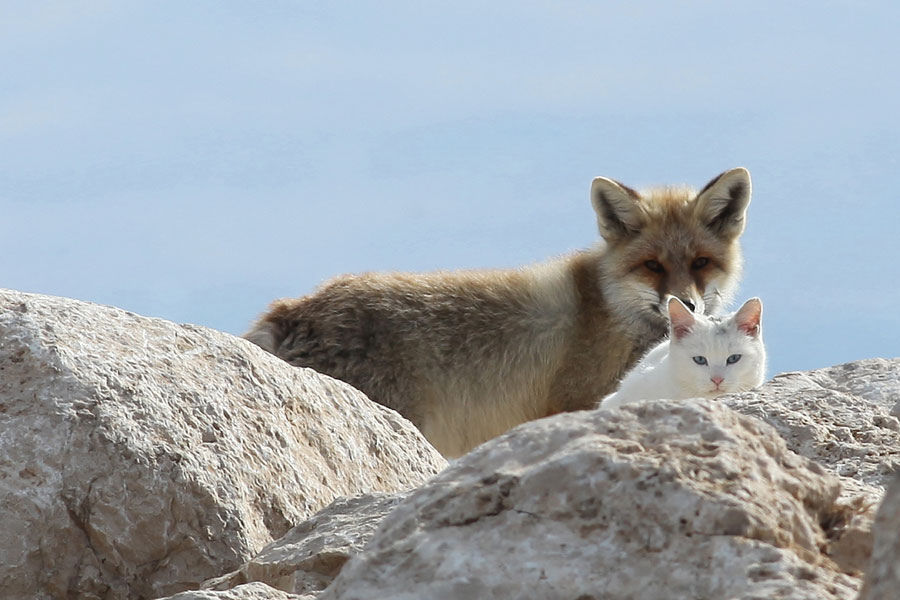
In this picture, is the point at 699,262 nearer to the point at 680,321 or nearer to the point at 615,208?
the point at 615,208

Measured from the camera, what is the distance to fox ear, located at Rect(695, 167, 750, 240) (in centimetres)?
1014

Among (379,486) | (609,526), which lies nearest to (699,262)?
(379,486)

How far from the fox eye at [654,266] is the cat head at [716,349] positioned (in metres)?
2.45

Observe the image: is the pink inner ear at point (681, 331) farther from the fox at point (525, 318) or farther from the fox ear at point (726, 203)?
the fox ear at point (726, 203)

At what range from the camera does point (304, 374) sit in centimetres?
621

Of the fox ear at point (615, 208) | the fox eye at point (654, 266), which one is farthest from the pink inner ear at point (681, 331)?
the fox ear at point (615, 208)

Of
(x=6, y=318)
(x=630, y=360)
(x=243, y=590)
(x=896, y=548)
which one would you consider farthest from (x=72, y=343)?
(x=630, y=360)

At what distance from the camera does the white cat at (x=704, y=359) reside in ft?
23.6

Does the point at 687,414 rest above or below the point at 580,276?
below

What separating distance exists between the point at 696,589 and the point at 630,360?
744 cm

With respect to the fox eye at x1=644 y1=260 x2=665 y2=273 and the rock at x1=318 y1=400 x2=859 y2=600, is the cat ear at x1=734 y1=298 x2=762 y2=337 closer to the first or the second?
the fox eye at x1=644 y1=260 x2=665 y2=273

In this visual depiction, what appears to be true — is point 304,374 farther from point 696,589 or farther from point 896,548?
point 896,548

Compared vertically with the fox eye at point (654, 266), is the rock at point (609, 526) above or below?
below

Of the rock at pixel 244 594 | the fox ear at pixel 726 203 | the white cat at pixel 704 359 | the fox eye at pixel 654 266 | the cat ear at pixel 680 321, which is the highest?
the fox ear at pixel 726 203
